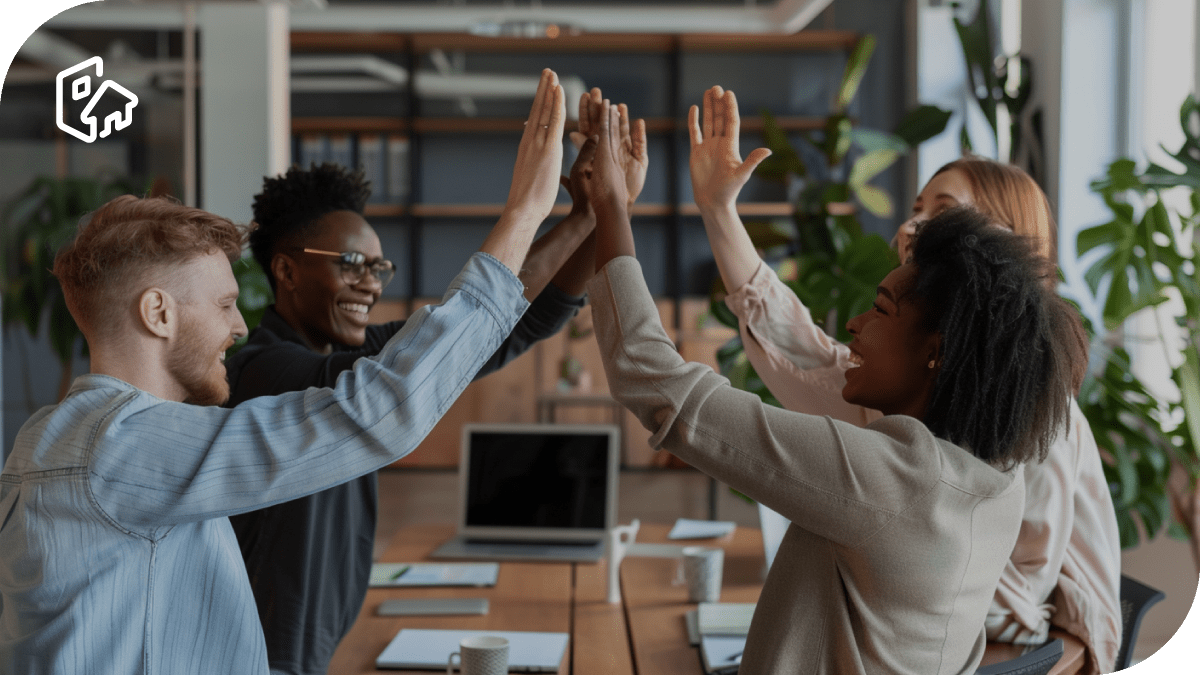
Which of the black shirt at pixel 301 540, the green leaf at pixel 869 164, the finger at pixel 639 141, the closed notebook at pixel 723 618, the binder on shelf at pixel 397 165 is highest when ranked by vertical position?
the binder on shelf at pixel 397 165

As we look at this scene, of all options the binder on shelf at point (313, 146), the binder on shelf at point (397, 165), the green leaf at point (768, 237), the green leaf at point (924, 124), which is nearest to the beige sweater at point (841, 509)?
the green leaf at point (768, 237)

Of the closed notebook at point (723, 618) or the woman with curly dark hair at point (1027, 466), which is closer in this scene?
the woman with curly dark hair at point (1027, 466)

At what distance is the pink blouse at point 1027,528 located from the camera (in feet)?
5.31

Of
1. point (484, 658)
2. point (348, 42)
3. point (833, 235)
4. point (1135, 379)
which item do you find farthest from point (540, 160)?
point (348, 42)

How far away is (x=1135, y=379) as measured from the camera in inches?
123

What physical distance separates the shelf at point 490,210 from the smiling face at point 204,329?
641cm

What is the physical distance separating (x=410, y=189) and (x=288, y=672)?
6.44 metres

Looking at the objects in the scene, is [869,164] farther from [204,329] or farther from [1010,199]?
[204,329]

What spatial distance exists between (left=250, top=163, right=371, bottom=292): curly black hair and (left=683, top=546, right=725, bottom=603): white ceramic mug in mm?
1128

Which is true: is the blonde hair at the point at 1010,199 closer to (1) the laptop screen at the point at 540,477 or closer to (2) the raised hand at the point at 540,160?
(2) the raised hand at the point at 540,160

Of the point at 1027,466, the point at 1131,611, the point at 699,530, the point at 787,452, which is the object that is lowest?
the point at 699,530

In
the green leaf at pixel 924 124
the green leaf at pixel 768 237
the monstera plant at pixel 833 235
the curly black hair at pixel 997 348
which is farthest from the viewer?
the green leaf at pixel 924 124

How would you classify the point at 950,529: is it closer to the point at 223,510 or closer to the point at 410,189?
the point at 223,510

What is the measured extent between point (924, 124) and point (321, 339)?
339 centimetres
